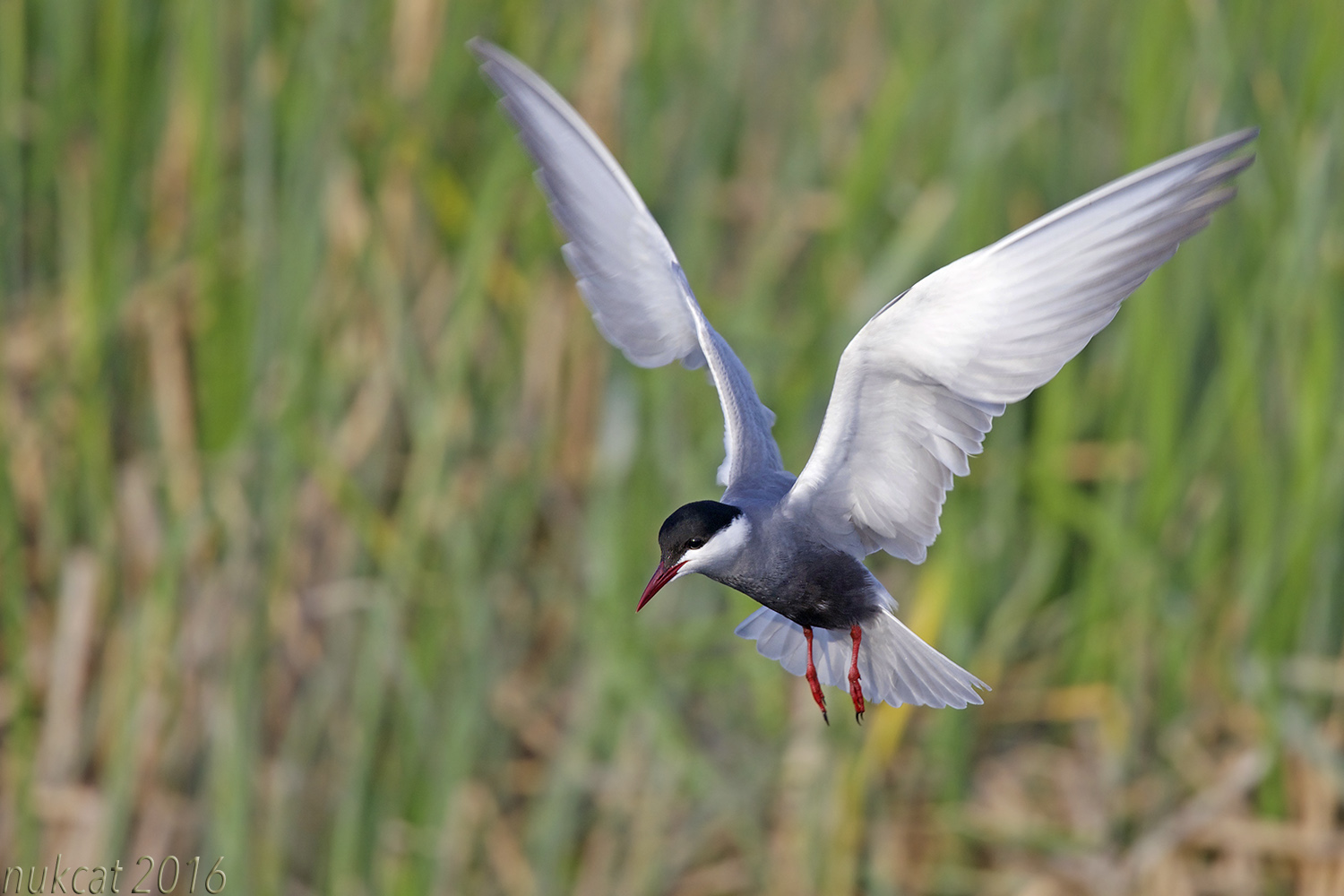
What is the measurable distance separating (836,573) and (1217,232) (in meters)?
1.74

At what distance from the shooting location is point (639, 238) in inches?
95.2

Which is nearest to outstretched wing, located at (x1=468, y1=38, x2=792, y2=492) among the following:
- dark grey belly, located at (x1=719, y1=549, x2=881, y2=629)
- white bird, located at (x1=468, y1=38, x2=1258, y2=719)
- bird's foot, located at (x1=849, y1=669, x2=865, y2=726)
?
white bird, located at (x1=468, y1=38, x2=1258, y2=719)

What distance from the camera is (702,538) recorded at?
193 cm

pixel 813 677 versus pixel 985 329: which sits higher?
pixel 985 329

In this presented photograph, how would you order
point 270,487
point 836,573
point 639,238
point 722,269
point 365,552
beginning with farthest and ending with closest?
point 722,269, point 365,552, point 270,487, point 639,238, point 836,573

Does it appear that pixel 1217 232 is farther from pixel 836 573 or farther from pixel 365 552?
pixel 365 552

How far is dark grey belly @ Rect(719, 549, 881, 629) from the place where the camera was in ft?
6.41

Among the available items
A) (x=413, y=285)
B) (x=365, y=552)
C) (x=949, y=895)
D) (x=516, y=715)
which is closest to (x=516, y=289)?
(x=413, y=285)

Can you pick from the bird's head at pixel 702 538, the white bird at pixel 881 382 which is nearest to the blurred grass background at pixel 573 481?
the white bird at pixel 881 382

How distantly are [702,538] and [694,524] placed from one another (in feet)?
0.07

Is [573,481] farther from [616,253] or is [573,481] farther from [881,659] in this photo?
[881,659]

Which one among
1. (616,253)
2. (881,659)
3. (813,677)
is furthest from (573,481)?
(813,677)

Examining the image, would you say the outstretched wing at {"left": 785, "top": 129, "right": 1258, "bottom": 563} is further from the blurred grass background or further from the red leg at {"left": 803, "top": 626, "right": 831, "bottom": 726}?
the blurred grass background

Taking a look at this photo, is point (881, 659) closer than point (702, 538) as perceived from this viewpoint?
No
